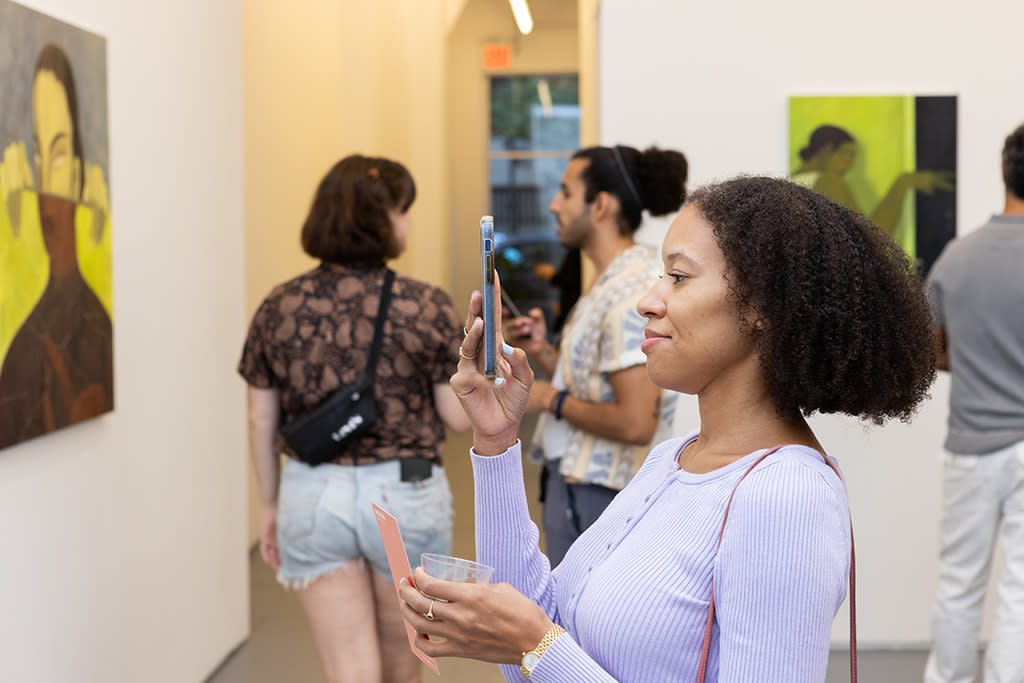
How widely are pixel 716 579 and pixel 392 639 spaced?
2.05m

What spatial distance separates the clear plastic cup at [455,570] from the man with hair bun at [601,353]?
5.58 feet

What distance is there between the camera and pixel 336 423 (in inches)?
119

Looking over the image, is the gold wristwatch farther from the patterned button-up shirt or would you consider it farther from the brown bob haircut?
the brown bob haircut

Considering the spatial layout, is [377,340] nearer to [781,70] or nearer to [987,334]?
[987,334]

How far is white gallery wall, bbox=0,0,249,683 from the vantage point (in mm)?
3266

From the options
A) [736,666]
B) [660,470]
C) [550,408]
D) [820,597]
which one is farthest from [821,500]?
[550,408]

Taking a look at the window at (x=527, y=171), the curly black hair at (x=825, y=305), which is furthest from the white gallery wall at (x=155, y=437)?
the window at (x=527, y=171)

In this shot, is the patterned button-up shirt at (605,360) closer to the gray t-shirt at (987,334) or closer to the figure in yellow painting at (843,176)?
the gray t-shirt at (987,334)

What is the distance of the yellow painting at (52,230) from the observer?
2.89 meters

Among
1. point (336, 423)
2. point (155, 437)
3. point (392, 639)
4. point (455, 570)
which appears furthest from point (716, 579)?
point (155, 437)

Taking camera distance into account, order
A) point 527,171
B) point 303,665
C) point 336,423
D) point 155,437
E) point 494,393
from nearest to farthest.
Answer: point 494,393 → point 336,423 → point 155,437 → point 303,665 → point 527,171

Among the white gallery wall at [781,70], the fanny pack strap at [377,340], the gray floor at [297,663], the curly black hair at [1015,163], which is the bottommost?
the gray floor at [297,663]

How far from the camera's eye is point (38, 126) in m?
3.04

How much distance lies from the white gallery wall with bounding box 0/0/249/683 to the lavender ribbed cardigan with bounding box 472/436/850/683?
204 cm
